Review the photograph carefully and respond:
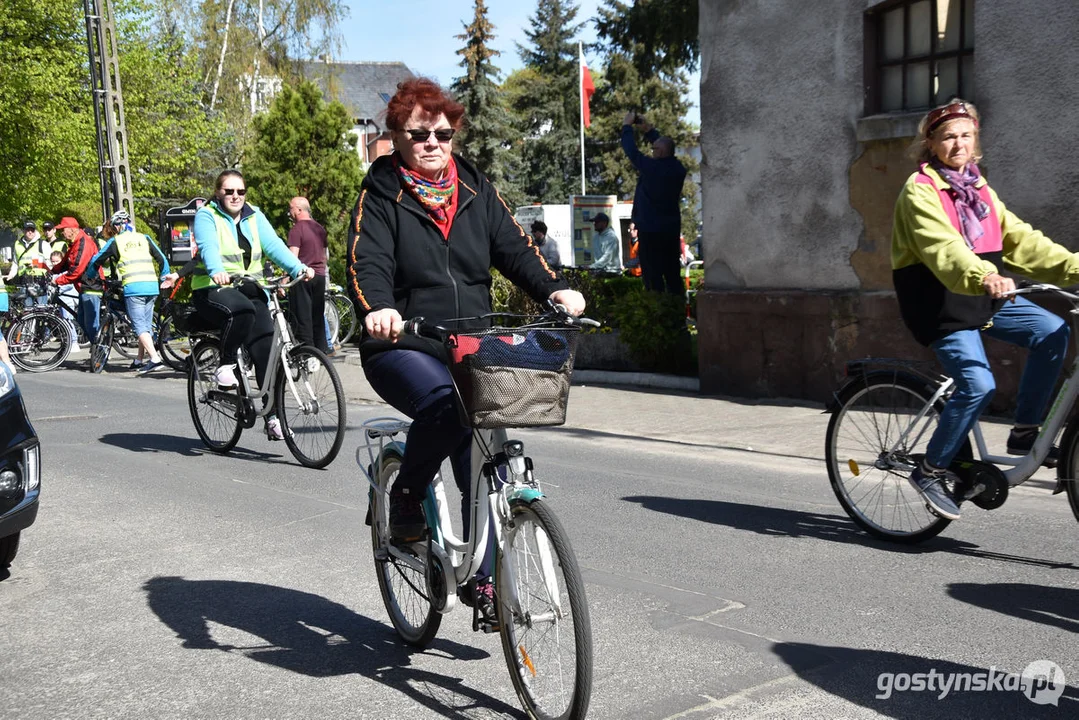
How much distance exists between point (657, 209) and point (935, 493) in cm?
774

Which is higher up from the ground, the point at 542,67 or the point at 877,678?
the point at 542,67

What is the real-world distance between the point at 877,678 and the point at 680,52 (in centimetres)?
1240

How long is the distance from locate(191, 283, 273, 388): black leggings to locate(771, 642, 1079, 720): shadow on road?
534 centimetres

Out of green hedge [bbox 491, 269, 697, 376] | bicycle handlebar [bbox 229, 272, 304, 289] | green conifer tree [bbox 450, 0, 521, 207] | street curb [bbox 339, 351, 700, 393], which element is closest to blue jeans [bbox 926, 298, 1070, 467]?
bicycle handlebar [bbox 229, 272, 304, 289]

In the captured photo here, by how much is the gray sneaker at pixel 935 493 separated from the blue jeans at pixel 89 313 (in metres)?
13.9

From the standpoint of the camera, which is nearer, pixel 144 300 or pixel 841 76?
pixel 841 76

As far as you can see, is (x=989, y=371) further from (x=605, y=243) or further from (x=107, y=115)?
(x=107, y=115)

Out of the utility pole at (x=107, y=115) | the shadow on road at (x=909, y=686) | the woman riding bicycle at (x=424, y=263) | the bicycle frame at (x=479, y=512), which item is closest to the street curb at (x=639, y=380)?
the shadow on road at (x=909, y=686)

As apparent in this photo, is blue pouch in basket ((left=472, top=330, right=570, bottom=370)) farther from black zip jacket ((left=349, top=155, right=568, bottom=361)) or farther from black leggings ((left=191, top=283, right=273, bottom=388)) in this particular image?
black leggings ((left=191, top=283, right=273, bottom=388))

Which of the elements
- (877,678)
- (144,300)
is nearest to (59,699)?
(877,678)

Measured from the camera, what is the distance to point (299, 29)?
44.1 meters

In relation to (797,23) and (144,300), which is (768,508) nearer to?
(797,23)

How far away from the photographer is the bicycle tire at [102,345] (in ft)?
54.2

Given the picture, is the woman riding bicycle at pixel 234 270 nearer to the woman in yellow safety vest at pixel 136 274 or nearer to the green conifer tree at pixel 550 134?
the woman in yellow safety vest at pixel 136 274
